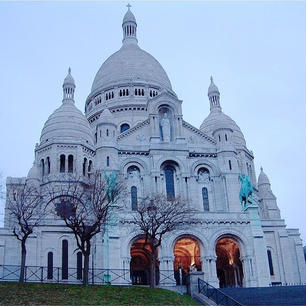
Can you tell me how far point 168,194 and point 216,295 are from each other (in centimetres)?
2199

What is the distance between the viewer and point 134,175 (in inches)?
2120

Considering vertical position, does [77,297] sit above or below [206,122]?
below

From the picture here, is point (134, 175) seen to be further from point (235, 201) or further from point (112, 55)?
point (112, 55)

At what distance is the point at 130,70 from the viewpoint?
258 feet

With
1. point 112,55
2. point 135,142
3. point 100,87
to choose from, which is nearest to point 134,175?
point 135,142

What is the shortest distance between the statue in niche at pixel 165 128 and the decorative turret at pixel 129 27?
117 ft

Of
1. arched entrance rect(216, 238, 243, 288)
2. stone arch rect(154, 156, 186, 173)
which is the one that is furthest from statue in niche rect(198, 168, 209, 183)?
arched entrance rect(216, 238, 243, 288)

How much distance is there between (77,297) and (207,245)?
19.6 meters

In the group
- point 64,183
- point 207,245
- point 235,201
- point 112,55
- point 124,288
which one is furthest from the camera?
point 112,55

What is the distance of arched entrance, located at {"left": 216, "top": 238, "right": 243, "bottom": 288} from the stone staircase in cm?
1381

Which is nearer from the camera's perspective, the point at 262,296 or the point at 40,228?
the point at 262,296

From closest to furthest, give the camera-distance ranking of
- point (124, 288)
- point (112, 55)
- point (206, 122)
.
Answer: point (124, 288) < point (206, 122) < point (112, 55)

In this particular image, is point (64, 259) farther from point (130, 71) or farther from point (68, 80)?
point (130, 71)

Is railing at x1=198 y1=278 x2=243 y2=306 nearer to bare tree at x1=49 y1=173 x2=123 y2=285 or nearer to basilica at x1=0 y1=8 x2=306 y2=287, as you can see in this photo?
basilica at x1=0 y1=8 x2=306 y2=287
